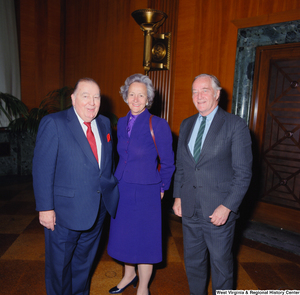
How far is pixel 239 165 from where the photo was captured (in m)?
1.64

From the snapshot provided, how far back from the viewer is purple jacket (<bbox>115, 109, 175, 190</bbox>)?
6.34ft

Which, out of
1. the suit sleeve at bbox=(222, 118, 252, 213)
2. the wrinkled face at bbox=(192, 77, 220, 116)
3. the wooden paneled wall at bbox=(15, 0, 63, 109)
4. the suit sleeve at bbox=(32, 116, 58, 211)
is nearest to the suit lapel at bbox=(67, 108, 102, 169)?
the suit sleeve at bbox=(32, 116, 58, 211)

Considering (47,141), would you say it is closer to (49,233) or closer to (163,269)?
Result: (49,233)

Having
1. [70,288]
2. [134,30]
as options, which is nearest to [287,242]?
[70,288]

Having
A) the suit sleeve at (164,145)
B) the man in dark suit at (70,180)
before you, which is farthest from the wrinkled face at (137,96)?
the man in dark suit at (70,180)

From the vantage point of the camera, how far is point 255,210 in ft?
11.9

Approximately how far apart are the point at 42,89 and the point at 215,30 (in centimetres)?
406

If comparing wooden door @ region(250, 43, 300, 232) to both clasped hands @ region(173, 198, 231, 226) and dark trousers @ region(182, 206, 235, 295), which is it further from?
clasped hands @ region(173, 198, 231, 226)

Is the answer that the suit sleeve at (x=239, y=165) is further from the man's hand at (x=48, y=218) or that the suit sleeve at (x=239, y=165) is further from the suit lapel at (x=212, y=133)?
the man's hand at (x=48, y=218)

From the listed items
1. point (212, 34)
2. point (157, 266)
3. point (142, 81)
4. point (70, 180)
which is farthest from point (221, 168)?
point (212, 34)

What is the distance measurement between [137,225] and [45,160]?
2.77 feet

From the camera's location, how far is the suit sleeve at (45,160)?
1593 millimetres

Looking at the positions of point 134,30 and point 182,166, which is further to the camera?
point 134,30

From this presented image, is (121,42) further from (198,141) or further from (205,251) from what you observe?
(205,251)
